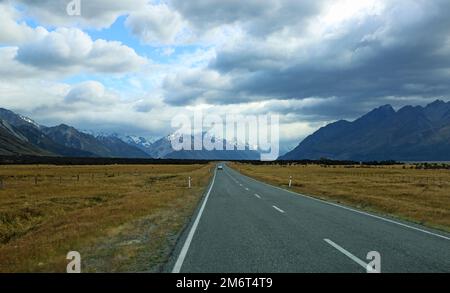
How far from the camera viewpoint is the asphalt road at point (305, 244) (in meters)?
9.12

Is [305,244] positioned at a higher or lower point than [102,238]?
higher

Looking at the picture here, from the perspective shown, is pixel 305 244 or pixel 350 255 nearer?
pixel 350 255

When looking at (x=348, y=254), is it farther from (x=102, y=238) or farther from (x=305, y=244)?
(x=102, y=238)

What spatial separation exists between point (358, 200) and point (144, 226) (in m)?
16.0

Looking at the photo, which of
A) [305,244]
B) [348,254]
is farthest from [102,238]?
[348,254]

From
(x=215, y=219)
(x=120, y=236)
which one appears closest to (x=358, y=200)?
(x=215, y=219)

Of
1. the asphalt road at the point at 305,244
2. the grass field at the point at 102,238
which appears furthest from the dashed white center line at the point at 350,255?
the grass field at the point at 102,238

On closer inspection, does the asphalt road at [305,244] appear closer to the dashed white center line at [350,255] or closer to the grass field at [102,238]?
the dashed white center line at [350,255]

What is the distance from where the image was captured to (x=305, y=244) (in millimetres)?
11578

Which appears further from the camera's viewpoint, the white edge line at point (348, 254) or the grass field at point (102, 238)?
the grass field at point (102, 238)

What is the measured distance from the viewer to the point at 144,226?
15977 millimetres

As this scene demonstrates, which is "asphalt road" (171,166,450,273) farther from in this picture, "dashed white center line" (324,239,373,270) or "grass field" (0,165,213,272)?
"grass field" (0,165,213,272)

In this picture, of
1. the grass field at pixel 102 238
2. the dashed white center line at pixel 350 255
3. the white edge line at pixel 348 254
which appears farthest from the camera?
the grass field at pixel 102 238
